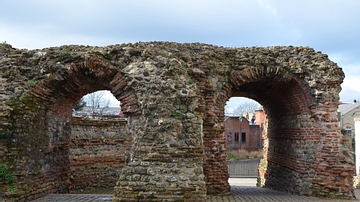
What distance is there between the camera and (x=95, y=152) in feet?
41.9

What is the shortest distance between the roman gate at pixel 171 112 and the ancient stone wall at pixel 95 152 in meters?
2.33

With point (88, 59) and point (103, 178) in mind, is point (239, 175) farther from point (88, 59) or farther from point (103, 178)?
point (88, 59)

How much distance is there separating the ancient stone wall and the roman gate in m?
2.33

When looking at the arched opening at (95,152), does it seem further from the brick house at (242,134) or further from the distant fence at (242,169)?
the brick house at (242,134)

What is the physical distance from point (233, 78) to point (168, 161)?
3599mm

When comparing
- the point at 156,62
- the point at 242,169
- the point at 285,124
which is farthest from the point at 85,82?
the point at 242,169

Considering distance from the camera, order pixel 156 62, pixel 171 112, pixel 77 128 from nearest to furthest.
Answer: pixel 171 112
pixel 156 62
pixel 77 128

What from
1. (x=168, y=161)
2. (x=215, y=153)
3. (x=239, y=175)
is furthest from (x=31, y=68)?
(x=239, y=175)

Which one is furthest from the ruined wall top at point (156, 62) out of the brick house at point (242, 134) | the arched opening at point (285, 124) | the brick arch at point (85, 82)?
the brick house at point (242, 134)

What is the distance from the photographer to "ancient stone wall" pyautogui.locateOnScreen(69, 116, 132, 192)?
1179cm

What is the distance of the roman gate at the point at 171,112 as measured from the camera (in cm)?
668

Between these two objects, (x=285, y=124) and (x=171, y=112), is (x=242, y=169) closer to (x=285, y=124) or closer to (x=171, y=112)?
(x=285, y=124)

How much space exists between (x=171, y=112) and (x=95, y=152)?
6853mm

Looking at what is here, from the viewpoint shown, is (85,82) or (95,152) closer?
(85,82)
